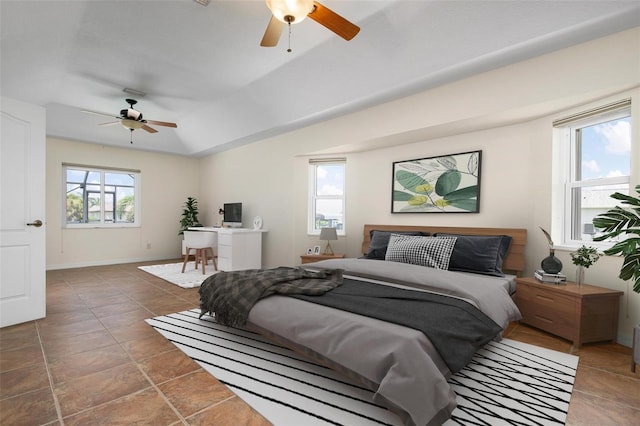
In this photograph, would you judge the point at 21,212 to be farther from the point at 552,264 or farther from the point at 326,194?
the point at 552,264

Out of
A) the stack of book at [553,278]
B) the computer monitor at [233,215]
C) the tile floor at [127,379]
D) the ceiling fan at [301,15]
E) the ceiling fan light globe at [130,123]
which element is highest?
the ceiling fan at [301,15]

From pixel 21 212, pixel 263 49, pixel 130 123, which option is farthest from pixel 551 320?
pixel 130 123

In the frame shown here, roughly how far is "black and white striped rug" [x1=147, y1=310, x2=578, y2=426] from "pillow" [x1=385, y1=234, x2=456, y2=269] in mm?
918

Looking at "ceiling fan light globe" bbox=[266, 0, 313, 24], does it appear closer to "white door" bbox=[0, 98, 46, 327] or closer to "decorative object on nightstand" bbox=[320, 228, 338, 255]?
"white door" bbox=[0, 98, 46, 327]

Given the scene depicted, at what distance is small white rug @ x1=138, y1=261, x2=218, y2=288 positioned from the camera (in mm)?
4717

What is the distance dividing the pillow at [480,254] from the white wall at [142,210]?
6493mm

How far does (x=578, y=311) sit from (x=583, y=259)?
0.47 metres

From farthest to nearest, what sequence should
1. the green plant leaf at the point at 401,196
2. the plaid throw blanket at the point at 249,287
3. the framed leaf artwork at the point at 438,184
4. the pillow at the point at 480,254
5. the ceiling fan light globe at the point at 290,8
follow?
the green plant leaf at the point at 401,196
the framed leaf artwork at the point at 438,184
the pillow at the point at 480,254
the plaid throw blanket at the point at 249,287
the ceiling fan light globe at the point at 290,8

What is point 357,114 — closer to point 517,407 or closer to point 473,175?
point 473,175

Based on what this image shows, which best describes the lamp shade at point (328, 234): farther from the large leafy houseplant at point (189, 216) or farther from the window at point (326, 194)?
the large leafy houseplant at point (189, 216)

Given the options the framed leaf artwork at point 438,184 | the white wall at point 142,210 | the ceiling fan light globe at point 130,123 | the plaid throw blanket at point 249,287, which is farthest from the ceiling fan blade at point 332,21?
the white wall at point 142,210

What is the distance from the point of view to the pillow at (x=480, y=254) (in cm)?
320

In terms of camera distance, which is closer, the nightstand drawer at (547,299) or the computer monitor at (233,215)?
the nightstand drawer at (547,299)

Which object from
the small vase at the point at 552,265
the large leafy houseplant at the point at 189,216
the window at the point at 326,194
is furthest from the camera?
the large leafy houseplant at the point at 189,216
